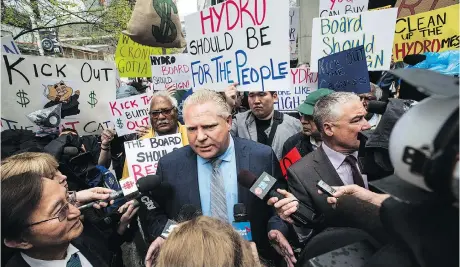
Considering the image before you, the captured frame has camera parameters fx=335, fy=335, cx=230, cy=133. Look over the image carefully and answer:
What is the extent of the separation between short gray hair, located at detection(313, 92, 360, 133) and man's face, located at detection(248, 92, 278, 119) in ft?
3.96

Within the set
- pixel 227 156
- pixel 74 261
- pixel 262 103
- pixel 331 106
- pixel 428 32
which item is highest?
pixel 428 32

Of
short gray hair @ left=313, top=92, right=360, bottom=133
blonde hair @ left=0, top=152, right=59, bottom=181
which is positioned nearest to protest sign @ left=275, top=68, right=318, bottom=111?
short gray hair @ left=313, top=92, right=360, bottom=133

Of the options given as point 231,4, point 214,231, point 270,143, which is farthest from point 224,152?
point 270,143

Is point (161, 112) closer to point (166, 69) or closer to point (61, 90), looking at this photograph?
point (61, 90)

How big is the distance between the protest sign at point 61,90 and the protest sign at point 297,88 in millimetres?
2107

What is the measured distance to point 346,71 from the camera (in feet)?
10.4

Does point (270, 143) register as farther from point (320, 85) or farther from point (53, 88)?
point (53, 88)

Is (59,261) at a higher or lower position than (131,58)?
lower

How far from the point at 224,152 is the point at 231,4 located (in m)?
1.24

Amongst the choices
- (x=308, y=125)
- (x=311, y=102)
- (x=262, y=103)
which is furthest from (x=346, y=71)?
(x=262, y=103)

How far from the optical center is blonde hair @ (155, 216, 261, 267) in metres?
1.06

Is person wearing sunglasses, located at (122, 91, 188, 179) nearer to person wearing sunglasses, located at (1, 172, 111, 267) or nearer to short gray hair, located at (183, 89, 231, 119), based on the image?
short gray hair, located at (183, 89, 231, 119)

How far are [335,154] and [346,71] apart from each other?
1.22 m

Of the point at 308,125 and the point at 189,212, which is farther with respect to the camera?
the point at 308,125
